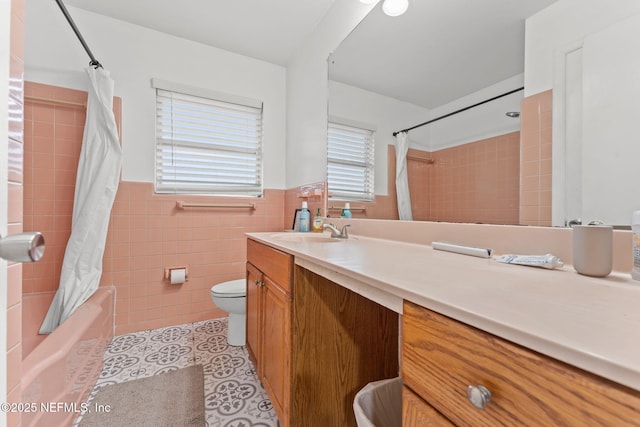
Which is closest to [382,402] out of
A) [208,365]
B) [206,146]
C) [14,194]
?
[14,194]

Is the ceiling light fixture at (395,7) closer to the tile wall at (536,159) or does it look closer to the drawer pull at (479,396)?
the tile wall at (536,159)

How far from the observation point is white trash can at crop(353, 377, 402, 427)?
772 mm

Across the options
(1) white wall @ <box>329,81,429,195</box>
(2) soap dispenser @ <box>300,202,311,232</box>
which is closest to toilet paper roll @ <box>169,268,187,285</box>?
(2) soap dispenser @ <box>300,202,311,232</box>

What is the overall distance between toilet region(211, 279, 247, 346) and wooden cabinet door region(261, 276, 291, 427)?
532 mm

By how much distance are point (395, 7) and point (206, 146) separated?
1672mm

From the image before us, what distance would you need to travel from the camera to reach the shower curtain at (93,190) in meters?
1.66

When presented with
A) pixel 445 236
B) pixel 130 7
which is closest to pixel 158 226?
pixel 130 7

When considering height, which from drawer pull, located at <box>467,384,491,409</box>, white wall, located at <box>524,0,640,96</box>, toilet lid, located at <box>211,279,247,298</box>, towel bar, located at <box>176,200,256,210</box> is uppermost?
white wall, located at <box>524,0,640,96</box>

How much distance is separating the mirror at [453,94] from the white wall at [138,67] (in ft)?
3.71

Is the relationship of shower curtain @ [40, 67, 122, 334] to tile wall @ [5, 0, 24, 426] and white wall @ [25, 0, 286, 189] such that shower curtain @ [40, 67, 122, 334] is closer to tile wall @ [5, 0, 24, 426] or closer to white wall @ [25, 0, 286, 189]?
white wall @ [25, 0, 286, 189]

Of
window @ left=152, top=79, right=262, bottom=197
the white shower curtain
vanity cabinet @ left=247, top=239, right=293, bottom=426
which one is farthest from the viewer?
window @ left=152, top=79, right=262, bottom=197

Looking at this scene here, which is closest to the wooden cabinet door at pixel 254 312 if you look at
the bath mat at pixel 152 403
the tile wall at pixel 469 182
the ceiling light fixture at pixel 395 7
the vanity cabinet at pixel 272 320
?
the vanity cabinet at pixel 272 320

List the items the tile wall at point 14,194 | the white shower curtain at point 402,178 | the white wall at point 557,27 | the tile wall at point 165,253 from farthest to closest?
the tile wall at point 165,253, the white shower curtain at point 402,178, the white wall at point 557,27, the tile wall at point 14,194

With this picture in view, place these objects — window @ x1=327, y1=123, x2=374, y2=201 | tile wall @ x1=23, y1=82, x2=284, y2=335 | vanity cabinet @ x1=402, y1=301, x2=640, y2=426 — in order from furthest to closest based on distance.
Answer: tile wall @ x1=23, y1=82, x2=284, y2=335
window @ x1=327, y1=123, x2=374, y2=201
vanity cabinet @ x1=402, y1=301, x2=640, y2=426
